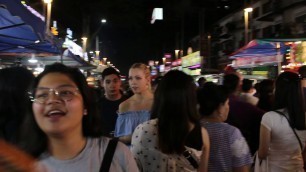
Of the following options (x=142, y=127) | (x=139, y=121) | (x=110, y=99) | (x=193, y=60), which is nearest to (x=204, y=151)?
(x=142, y=127)

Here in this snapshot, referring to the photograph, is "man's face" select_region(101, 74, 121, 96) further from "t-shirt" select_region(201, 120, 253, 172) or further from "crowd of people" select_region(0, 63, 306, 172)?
"t-shirt" select_region(201, 120, 253, 172)

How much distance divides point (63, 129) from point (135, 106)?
9.13 feet

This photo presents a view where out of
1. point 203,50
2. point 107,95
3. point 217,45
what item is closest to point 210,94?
point 107,95

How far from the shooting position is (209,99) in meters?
3.76

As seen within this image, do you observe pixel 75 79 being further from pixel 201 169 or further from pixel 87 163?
pixel 201 169

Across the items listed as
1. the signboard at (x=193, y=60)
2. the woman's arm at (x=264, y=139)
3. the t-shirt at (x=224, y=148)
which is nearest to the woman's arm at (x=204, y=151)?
the t-shirt at (x=224, y=148)

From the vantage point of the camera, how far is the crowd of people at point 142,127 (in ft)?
6.97

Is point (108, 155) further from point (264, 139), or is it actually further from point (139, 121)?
point (264, 139)

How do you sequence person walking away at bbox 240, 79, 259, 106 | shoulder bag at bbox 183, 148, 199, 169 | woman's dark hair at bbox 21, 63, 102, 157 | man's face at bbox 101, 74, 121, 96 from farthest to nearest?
person walking away at bbox 240, 79, 259, 106 → man's face at bbox 101, 74, 121, 96 → shoulder bag at bbox 183, 148, 199, 169 → woman's dark hair at bbox 21, 63, 102, 157

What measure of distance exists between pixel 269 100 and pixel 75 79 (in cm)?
505

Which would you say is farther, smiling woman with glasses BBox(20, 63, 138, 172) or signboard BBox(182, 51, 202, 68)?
signboard BBox(182, 51, 202, 68)

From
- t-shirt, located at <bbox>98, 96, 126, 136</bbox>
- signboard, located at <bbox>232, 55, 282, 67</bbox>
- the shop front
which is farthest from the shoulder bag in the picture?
the shop front

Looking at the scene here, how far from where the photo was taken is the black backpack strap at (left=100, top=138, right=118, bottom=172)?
2.10 meters

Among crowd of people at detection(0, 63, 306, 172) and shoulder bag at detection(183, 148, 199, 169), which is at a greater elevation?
crowd of people at detection(0, 63, 306, 172)
